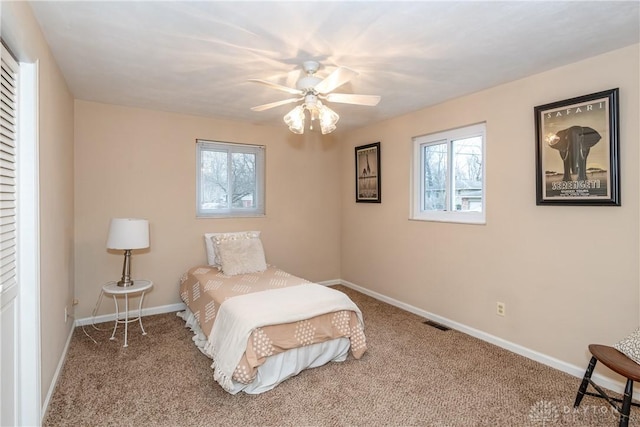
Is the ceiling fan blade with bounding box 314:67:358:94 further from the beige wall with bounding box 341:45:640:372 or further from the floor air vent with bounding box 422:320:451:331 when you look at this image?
the floor air vent with bounding box 422:320:451:331

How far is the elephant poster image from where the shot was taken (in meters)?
2.36

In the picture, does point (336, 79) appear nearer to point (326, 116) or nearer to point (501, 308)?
point (326, 116)

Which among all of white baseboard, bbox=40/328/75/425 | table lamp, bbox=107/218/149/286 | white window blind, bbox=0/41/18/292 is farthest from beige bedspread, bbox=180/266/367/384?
white window blind, bbox=0/41/18/292

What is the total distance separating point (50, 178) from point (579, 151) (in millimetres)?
3664

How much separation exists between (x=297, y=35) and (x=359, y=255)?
129 inches

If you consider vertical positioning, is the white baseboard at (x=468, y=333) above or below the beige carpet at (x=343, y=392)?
above

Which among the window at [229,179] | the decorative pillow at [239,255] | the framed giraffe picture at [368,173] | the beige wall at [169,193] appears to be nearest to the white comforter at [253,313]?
the decorative pillow at [239,255]

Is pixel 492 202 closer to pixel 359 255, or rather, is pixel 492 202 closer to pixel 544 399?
pixel 544 399

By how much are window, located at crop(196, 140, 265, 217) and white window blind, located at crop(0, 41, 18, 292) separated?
2.36 metres

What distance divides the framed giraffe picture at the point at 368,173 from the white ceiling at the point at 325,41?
4.47ft

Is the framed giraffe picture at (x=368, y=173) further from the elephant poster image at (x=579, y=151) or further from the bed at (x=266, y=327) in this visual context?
the elephant poster image at (x=579, y=151)

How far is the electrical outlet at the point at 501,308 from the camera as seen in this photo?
10.1ft

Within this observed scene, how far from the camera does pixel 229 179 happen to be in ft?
14.5

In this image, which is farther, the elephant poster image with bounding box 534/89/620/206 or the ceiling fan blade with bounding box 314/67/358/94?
the elephant poster image with bounding box 534/89/620/206
